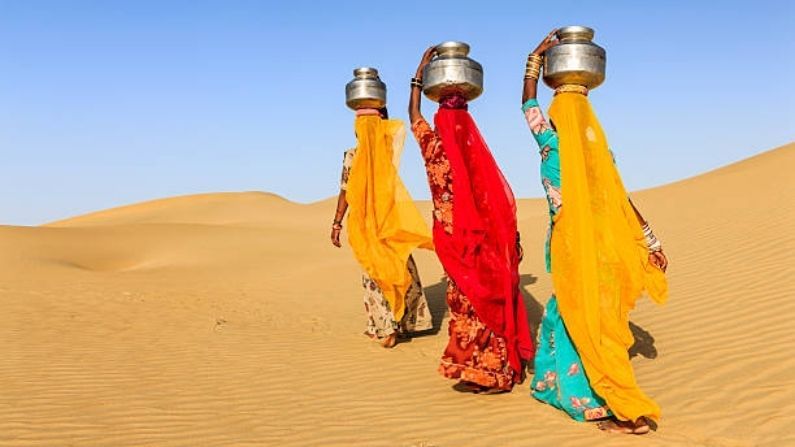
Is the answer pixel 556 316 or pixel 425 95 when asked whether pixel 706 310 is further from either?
pixel 425 95

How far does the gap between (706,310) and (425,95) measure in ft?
14.4

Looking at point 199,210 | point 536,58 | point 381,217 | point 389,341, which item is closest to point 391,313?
point 389,341

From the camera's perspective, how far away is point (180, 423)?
15.5 feet

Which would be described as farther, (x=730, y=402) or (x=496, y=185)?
(x=496, y=185)

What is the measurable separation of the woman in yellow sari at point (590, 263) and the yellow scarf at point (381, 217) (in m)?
2.61

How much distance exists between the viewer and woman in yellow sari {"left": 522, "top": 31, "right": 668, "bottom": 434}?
4398mm

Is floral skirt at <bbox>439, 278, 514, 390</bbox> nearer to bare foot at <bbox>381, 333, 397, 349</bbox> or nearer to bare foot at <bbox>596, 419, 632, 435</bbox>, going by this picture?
bare foot at <bbox>596, 419, 632, 435</bbox>

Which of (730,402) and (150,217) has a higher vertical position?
(150,217)

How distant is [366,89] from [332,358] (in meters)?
2.81

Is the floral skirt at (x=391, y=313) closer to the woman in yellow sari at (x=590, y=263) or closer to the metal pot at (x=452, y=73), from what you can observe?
the metal pot at (x=452, y=73)

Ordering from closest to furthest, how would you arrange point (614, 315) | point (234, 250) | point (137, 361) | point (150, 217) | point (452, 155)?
1. point (614, 315)
2. point (452, 155)
3. point (137, 361)
4. point (234, 250)
5. point (150, 217)

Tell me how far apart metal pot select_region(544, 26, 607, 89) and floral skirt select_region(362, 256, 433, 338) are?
327cm

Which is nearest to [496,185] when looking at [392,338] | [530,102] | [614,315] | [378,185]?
[530,102]

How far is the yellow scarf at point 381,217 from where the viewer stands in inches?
283
